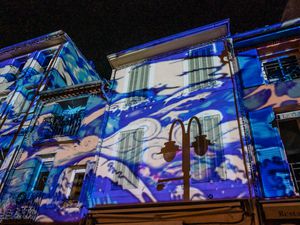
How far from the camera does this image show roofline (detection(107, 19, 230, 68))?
9945mm

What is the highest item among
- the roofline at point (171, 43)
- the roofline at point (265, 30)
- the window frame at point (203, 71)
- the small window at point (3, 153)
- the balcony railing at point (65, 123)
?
the roofline at point (171, 43)

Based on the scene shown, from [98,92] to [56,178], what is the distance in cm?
433

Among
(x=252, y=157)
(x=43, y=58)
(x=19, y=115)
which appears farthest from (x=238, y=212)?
(x=43, y=58)

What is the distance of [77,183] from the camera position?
28.8 ft

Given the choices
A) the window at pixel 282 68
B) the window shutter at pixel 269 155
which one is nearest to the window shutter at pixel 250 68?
the window at pixel 282 68

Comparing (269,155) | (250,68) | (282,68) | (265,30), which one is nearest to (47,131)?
(250,68)

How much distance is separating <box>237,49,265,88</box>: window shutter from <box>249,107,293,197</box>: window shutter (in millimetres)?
1259

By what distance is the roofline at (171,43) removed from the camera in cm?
995

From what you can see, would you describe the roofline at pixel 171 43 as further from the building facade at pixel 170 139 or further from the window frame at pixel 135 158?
the window frame at pixel 135 158

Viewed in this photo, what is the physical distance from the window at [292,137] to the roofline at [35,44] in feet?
46.1

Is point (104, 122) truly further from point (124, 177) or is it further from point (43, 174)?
point (43, 174)

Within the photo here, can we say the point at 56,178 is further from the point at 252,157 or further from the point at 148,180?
the point at 252,157

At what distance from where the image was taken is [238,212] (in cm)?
559

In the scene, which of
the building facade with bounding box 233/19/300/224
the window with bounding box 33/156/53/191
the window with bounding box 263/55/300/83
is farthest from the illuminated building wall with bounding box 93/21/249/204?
the window with bounding box 33/156/53/191
